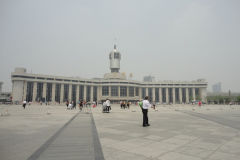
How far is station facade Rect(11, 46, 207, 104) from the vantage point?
299 ft

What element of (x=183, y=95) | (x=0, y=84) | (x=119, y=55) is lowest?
(x=183, y=95)

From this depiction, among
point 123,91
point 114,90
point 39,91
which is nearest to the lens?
point 39,91

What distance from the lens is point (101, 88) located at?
113 meters

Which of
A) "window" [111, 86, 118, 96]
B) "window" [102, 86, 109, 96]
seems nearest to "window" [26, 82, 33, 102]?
"window" [102, 86, 109, 96]

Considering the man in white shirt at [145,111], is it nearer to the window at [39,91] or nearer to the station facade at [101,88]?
the station facade at [101,88]

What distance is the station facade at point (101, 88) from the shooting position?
9100 cm

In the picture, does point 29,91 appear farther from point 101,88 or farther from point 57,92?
point 101,88

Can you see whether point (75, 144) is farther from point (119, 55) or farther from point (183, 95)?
point (183, 95)

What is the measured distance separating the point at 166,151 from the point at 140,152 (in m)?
0.88

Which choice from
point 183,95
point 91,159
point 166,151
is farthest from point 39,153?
point 183,95

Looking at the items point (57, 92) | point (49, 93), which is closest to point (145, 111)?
point (49, 93)

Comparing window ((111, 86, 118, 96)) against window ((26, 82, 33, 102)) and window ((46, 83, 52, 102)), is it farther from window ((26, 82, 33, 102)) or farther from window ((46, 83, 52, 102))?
window ((26, 82, 33, 102))

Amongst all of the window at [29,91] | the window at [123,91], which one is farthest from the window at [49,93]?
the window at [123,91]

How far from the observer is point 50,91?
99.9 metres
